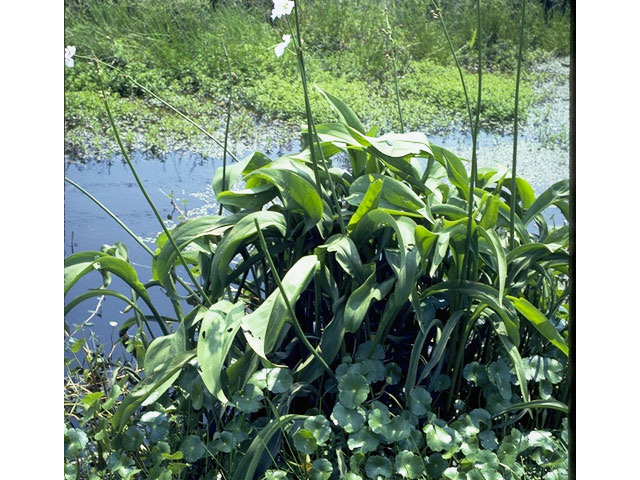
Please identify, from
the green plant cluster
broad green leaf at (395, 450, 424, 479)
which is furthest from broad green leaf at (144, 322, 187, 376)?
broad green leaf at (395, 450, 424, 479)

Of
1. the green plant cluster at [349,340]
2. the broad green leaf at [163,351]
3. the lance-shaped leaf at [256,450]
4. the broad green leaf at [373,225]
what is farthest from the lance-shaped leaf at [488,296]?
the broad green leaf at [163,351]

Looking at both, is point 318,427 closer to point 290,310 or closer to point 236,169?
point 290,310

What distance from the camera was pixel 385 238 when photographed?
1.45 metres

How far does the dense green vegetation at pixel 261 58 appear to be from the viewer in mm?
1707

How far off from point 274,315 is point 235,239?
0.17 meters

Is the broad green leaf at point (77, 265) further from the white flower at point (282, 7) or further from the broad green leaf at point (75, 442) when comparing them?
the white flower at point (282, 7)

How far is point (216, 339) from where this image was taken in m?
1.34

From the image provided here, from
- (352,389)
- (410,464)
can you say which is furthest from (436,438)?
(352,389)

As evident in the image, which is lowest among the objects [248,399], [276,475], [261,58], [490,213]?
[276,475]

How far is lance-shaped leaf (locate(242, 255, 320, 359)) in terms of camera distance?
1306 millimetres
